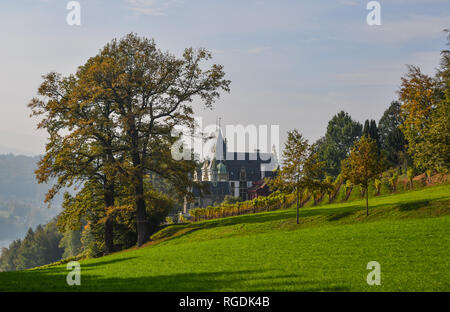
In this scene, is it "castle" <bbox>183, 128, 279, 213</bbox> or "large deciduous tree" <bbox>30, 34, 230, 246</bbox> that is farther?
"castle" <bbox>183, 128, 279, 213</bbox>

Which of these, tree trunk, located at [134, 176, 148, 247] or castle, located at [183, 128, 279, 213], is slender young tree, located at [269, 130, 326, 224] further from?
castle, located at [183, 128, 279, 213]

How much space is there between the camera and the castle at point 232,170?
14138 centimetres

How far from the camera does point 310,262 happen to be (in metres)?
18.6

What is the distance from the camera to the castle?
464 ft

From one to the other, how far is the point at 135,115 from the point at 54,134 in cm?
736

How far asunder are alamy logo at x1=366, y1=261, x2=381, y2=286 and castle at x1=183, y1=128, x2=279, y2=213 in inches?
4712

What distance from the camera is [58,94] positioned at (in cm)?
4003

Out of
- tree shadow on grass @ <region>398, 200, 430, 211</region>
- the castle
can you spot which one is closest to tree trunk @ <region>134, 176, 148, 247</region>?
tree shadow on grass @ <region>398, 200, 430, 211</region>

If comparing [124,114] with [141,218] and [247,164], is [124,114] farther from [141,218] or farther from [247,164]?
[247,164]

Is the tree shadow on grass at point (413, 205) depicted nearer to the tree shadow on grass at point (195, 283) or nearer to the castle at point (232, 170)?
the tree shadow on grass at point (195, 283)

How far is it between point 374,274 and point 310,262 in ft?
12.8
